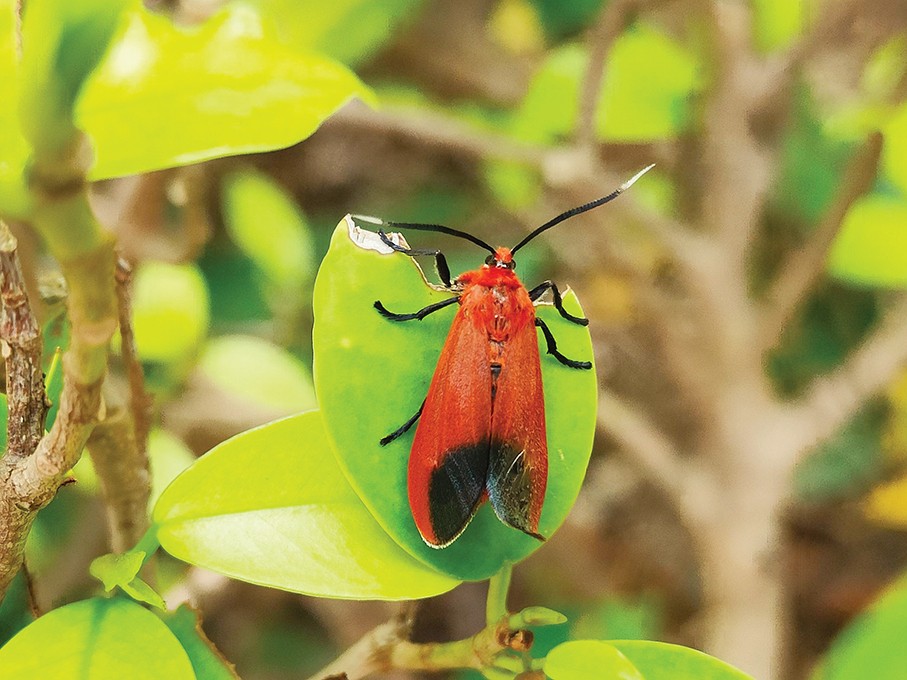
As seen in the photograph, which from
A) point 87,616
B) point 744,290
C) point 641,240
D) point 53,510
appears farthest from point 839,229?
point 53,510

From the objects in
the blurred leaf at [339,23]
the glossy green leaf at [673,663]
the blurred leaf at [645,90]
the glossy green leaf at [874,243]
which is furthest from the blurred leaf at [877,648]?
the blurred leaf at [339,23]

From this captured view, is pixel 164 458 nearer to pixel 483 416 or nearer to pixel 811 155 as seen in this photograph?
pixel 483 416

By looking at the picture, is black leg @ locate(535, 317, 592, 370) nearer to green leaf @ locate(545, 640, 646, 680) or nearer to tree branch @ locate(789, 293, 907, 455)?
green leaf @ locate(545, 640, 646, 680)

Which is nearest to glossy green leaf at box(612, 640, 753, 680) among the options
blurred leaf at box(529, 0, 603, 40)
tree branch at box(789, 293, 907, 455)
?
tree branch at box(789, 293, 907, 455)

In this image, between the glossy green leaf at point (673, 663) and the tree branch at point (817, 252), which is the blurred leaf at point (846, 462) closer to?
the tree branch at point (817, 252)

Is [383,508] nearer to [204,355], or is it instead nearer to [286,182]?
[204,355]
